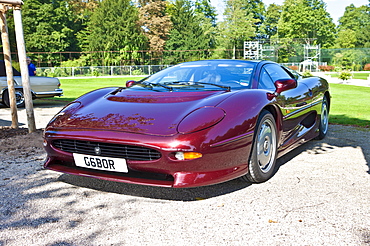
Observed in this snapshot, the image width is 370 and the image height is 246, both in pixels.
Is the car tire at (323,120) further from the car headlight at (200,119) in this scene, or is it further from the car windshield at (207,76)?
the car headlight at (200,119)

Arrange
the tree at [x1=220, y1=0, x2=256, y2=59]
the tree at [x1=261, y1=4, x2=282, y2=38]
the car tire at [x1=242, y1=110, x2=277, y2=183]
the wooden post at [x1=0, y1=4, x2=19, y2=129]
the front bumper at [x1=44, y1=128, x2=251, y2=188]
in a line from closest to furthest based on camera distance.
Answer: the front bumper at [x1=44, y1=128, x2=251, y2=188] < the car tire at [x1=242, y1=110, x2=277, y2=183] < the wooden post at [x1=0, y1=4, x2=19, y2=129] < the tree at [x1=220, y1=0, x2=256, y2=59] < the tree at [x1=261, y1=4, x2=282, y2=38]

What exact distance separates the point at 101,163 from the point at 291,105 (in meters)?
2.45

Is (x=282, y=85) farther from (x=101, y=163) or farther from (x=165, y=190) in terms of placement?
(x=101, y=163)

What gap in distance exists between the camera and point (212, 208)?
327 centimetres

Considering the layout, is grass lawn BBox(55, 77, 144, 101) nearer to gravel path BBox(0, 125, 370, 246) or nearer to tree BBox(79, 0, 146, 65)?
gravel path BBox(0, 125, 370, 246)

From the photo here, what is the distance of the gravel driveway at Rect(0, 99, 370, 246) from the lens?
106 inches

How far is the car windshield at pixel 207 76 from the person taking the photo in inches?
169

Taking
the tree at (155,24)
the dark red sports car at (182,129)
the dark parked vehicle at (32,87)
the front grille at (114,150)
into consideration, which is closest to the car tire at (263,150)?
the dark red sports car at (182,129)

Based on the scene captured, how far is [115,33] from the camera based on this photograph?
63375 millimetres

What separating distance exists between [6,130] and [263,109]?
502 centimetres

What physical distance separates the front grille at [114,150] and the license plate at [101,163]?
0.12 feet

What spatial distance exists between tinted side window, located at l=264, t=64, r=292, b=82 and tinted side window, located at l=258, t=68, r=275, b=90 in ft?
0.41

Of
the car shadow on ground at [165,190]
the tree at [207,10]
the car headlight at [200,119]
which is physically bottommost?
the car shadow on ground at [165,190]

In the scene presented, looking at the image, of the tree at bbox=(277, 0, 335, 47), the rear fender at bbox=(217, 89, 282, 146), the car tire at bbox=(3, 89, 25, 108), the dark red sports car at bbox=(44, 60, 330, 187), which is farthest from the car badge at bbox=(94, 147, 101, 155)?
the tree at bbox=(277, 0, 335, 47)
